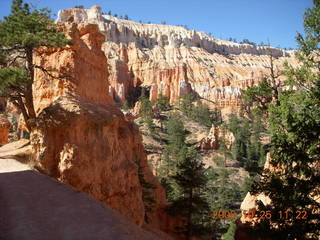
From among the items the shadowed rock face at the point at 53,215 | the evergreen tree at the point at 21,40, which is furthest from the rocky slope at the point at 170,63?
the shadowed rock face at the point at 53,215

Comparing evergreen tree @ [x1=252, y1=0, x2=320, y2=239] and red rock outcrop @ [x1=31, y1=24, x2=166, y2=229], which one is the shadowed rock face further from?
evergreen tree @ [x1=252, y1=0, x2=320, y2=239]

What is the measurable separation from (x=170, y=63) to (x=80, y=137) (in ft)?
278

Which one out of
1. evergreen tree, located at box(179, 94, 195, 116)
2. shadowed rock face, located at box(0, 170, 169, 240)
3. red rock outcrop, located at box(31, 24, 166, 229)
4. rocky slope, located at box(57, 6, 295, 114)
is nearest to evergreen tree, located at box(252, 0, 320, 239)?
shadowed rock face, located at box(0, 170, 169, 240)

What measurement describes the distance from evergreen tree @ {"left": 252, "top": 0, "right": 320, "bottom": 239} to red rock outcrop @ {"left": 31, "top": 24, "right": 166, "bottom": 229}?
5699 millimetres

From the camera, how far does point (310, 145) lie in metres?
7.67

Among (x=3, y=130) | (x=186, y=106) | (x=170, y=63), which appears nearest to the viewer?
(x=3, y=130)

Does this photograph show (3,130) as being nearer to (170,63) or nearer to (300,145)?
(300,145)

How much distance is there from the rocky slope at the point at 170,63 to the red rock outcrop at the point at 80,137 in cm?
5604

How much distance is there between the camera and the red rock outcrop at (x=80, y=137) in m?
9.88

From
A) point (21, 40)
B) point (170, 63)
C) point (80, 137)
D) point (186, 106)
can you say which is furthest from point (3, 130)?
point (170, 63)

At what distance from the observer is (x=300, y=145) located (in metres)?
7.93

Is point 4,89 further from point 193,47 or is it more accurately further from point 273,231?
point 193,47

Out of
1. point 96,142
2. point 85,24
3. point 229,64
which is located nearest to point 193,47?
point 229,64

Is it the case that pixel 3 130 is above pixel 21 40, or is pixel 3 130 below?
below
